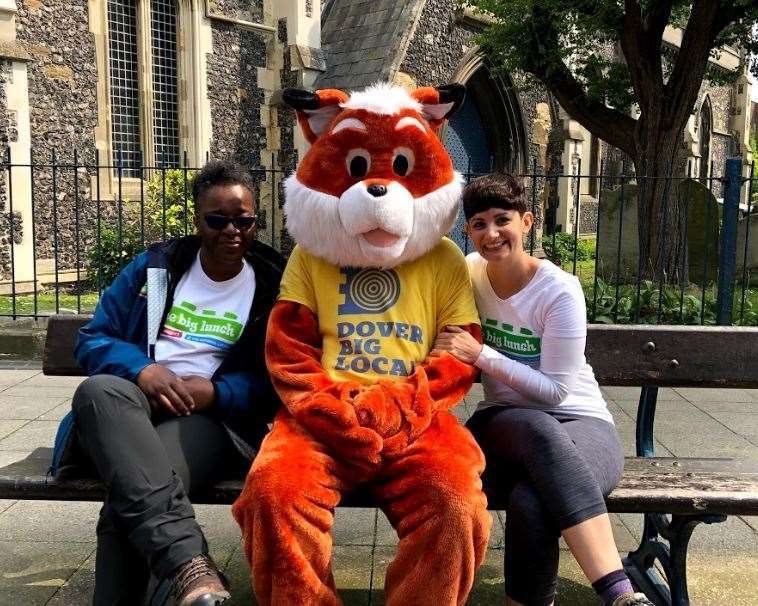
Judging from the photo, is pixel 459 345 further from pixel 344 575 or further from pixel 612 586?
pixel 344 575

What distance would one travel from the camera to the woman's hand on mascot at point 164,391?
2365 mm

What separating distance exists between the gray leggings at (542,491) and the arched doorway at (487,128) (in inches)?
547

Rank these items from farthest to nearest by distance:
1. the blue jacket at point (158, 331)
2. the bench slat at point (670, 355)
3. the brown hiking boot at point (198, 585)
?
the bench slat at point (670, 355) < the blue jacket at point (158, 331) < the brown hiking boot at point (198, 585)

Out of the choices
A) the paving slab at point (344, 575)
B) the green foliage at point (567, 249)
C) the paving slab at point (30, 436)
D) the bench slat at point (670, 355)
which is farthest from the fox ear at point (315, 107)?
the green foliage at point (567, 249)

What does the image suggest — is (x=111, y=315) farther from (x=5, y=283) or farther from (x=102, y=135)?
(x=102, y=135)

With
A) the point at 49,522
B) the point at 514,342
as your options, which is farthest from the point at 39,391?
the point at 514,342

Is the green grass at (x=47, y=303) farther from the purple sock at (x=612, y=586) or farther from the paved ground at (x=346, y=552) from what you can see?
the purple sock at (x=612, y=586)

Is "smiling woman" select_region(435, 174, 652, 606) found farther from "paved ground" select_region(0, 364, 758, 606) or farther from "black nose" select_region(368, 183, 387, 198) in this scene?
"paved ground" select_region(0, 364, 758, 606)

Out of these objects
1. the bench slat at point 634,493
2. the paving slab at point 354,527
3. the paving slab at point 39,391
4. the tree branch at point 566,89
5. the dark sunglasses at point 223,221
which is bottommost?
the paving slab at point 354,527

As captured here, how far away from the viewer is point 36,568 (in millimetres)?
2832

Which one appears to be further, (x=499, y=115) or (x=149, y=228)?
(x=499, y=115)

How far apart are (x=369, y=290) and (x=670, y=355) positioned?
138 centimetres

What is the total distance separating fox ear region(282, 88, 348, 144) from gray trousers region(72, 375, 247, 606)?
1.02m

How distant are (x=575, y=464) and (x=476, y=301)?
2.25 ft
